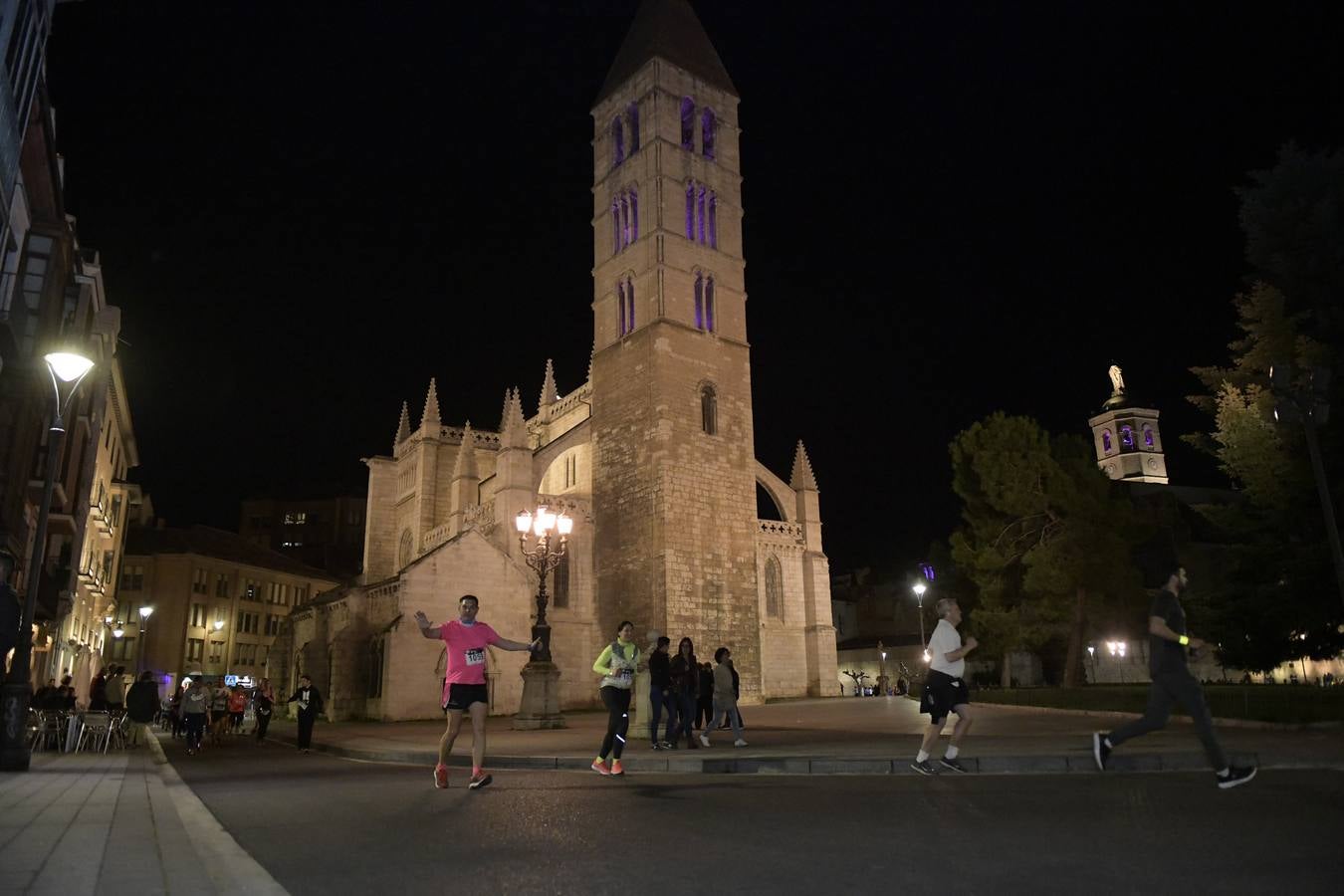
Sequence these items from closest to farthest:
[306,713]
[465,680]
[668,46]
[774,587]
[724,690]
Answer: [465,680], [724,690], [306,713], [774,587], [668,46]

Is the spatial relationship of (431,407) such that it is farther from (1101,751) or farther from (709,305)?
(1101,751)

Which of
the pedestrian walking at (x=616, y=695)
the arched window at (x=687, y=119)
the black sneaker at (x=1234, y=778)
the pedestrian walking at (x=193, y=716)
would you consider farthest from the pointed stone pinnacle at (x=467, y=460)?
the black sneaker at (x=1234, y=778)

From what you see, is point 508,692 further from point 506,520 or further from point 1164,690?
point 1164,690

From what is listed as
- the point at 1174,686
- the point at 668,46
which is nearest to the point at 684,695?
the point at 1174,686

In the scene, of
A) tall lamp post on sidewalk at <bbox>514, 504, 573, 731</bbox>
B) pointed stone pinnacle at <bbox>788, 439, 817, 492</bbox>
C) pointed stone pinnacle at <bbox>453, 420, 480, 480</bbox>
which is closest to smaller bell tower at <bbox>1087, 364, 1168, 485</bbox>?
pointed stone pinnacle at <bbox>788, 439, 817, 492</bbox>

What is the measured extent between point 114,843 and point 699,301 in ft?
102

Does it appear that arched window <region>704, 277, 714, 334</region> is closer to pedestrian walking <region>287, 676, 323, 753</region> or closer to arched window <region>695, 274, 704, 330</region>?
arched window <region>695, 274, 704, 330</region>

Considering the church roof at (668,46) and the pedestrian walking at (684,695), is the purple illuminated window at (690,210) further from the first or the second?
the pedestrian walking at (684,695)

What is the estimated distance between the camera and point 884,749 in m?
10.7

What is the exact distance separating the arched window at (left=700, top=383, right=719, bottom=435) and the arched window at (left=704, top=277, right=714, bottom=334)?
251 cm

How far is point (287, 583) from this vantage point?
63469 millimetres

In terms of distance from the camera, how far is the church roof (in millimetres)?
36844

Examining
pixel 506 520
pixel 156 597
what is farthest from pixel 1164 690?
pixel 156 597

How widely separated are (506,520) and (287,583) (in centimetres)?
3848
